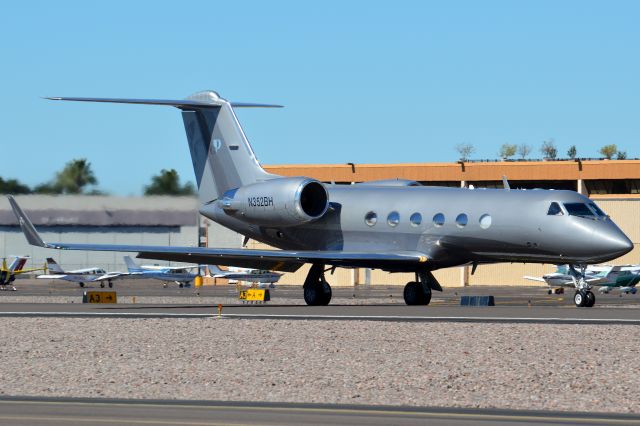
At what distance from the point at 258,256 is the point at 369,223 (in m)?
4.25

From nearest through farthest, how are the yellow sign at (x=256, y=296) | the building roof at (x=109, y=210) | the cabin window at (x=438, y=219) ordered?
the cabin window at (x=438, y=219) < the yellow sign at (x=256, y=296) < the building roof at (x=109, y=210)

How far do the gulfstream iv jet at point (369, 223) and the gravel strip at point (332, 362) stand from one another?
28.6ft

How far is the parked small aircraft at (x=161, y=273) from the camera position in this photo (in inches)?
3164

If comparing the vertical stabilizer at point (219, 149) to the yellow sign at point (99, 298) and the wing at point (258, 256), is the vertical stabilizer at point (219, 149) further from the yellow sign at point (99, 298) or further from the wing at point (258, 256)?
the wing at point (258, 256)

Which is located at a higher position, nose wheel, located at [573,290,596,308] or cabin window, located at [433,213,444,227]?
cabin window, located at [433,213,444,227]

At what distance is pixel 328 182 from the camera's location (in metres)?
82.4

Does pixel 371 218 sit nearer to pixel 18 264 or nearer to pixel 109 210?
pixel 109 210

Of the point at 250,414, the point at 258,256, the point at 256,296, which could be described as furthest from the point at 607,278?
the point at 250,414

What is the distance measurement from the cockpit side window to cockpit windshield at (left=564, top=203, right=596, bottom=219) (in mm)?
220

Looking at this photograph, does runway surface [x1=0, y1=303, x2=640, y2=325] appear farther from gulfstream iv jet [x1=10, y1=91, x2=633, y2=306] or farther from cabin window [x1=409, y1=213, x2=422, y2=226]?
cabin window [x1=409, y1=213, x2=422, y2=226]

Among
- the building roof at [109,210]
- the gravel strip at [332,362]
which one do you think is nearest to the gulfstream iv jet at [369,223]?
the building roof at [109,210]

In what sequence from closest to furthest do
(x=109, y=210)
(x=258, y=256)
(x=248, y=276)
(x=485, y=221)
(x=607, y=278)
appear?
1. (x=485, y=221)
2. (x=258, y=256)
3. (x=109, y=210)
4. (x=607, y=278)
5. (x=248, y=276)

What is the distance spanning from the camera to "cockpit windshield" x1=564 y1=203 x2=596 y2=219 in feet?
116

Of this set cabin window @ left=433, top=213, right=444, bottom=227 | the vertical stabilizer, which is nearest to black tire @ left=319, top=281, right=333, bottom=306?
cabin window @ left=433, top=213, right=444, bottom=227
